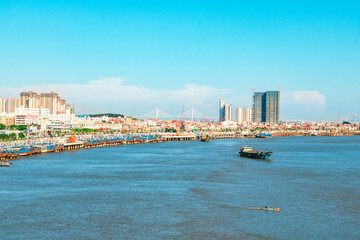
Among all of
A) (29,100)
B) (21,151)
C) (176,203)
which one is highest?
(29,100)

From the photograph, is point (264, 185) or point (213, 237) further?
point (264, 185)

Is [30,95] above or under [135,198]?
above

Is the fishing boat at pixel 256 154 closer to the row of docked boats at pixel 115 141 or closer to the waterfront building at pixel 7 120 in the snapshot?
the row of docked boats at pixel 115 141

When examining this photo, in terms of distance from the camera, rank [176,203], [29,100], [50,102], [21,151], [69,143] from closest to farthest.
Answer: [176,203] < [21,151] < [69,143] < [29,100] < [50,102]

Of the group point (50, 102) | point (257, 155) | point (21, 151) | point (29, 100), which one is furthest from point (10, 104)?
point (257, 155)

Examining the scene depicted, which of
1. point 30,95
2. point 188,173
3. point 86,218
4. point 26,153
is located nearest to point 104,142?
point 26,153

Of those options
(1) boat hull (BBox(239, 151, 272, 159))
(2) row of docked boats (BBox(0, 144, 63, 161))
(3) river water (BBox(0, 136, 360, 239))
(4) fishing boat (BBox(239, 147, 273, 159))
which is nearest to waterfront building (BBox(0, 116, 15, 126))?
(2) row of docked boats (BBox(0, 144, 63, 161))

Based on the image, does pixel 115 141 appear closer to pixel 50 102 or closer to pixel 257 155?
pixel 257 155

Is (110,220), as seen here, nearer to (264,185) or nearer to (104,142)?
(264,185)

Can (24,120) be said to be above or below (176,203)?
above

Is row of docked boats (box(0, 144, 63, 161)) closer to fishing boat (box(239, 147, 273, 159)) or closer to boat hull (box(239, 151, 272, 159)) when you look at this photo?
fishing boat (box(239, 147, 273, 159))
